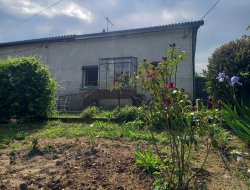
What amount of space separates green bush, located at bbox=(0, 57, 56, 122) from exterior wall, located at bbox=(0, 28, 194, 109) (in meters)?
4.94

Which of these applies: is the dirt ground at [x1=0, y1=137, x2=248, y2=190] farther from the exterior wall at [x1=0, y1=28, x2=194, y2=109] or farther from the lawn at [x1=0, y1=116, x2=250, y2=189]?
the exterior wall at [x1=0, y1=28, x2=194, y2=109]

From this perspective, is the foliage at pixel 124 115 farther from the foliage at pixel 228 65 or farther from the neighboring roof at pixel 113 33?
the neighboring roof at pixel 113 33

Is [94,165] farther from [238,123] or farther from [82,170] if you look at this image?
[238,123]

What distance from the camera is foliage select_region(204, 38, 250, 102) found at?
283 inches

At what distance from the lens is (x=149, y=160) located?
3432 mm

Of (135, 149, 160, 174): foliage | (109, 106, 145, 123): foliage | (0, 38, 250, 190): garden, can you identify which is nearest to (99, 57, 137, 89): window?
(109, 106, 145, 123): foliage

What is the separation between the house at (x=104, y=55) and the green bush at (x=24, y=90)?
4385 millimetres

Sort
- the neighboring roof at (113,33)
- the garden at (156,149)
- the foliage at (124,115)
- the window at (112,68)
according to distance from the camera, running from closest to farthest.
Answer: the garden at (156,149)
the foliage at (124,115)
the neighboring roof at (113,33)
the window at (112,68)

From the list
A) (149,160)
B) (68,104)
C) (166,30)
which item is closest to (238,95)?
(149,160)

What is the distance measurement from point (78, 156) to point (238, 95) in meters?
4.52

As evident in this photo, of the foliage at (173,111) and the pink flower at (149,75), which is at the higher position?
the pink flower at (149,75)

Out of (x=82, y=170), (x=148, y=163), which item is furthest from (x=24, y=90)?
(x=148, y=163)

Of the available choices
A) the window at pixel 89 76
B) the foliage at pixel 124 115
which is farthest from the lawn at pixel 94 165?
the window at pixel 89 76

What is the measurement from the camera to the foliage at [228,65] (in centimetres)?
718
